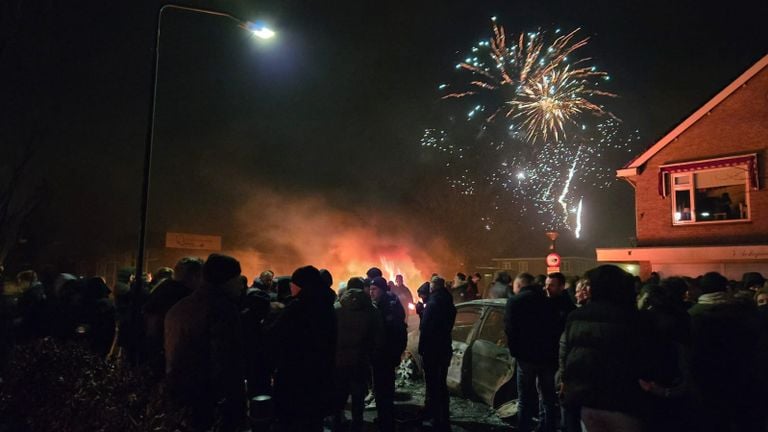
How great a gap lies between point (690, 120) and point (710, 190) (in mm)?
2431

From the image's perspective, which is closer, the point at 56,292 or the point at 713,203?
the point at 56,292

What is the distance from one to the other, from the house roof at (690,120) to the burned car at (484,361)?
1309 cm

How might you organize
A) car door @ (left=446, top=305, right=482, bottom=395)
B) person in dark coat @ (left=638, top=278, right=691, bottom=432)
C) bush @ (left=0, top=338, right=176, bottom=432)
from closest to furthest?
person in dark coat @ (left=638, top=278, right=691, bottom=432) → bush @ (left=0, top=338, right=176, bottom=432) → car door @ (left=446, top=305, right=482, bottom=395)

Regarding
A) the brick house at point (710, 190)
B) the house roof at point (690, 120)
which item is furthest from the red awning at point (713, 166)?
the house roof at point (690, 120)

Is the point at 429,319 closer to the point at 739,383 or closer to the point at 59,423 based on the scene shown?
the point at 739,383

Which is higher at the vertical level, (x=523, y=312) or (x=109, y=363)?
(x=523, y=312)

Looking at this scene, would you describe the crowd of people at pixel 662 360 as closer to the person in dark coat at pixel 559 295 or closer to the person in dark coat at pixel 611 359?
the person in dark coat at pixel 611 359

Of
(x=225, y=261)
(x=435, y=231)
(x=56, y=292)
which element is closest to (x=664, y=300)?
(x=225, y=261)

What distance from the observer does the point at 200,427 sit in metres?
3.82

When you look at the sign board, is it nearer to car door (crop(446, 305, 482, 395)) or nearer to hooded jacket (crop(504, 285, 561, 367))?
car door (crop(446, 305, 482, 395))

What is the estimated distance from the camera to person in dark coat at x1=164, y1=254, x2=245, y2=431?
3.73 meters

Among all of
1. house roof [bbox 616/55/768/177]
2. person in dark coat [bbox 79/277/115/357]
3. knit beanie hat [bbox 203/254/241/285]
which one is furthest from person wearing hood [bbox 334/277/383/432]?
house roof [bbox 616/55/768/177]

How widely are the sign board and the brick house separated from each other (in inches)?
900

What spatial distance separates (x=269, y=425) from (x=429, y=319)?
2.97 meters
